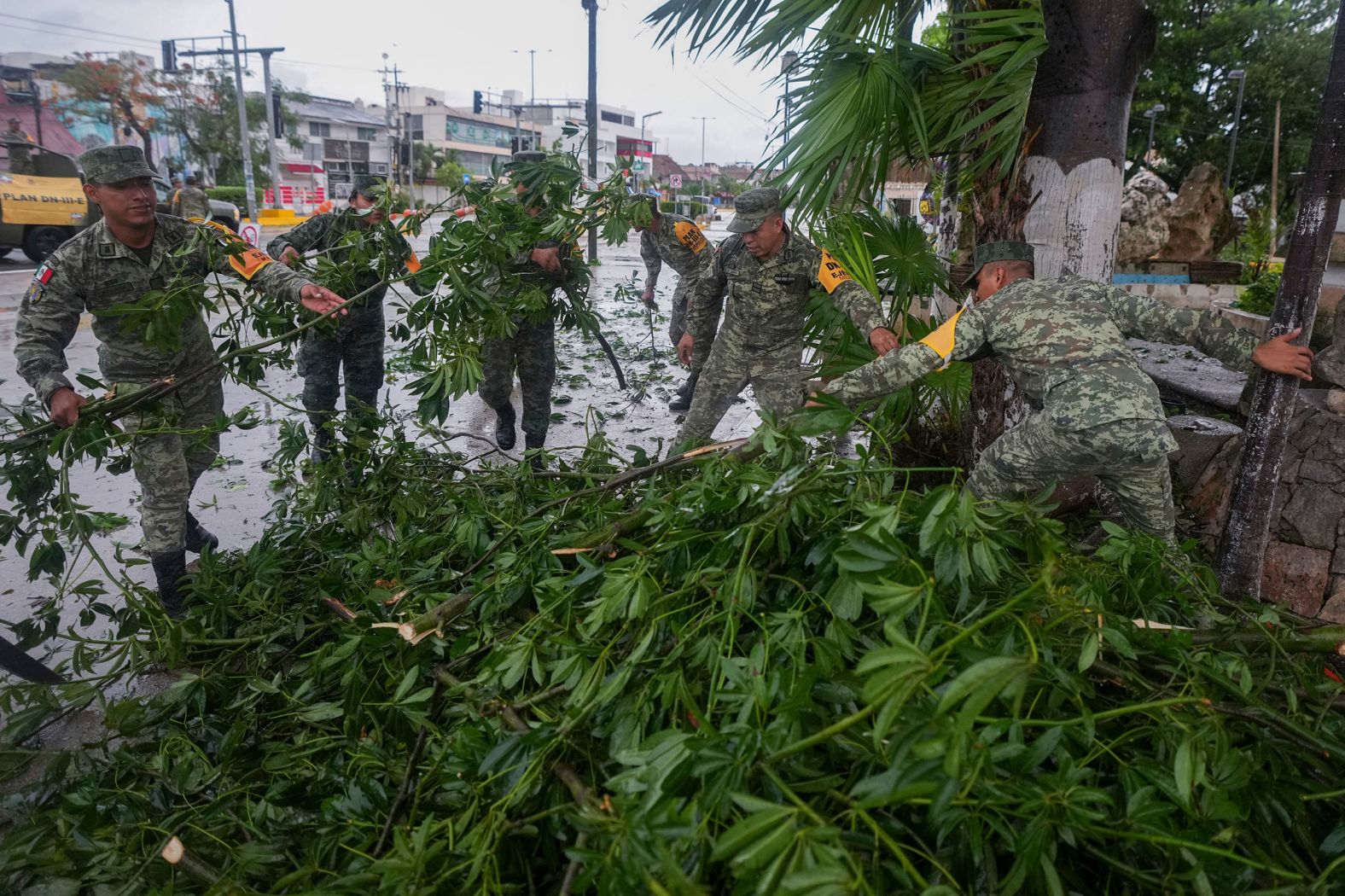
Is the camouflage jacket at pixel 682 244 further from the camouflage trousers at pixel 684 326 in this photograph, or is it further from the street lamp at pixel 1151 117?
the street lamp at pixel 1151 117

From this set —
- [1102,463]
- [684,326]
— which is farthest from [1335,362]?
[684,326]

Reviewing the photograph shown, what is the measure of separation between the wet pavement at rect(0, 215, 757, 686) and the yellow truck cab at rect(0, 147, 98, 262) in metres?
3.18

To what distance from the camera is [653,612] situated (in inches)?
70.5

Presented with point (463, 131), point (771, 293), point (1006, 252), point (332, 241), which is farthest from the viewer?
point (463, 131)

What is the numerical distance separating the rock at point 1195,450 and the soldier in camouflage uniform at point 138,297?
3.74 m

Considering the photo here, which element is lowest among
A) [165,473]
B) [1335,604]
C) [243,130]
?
[1335,604]

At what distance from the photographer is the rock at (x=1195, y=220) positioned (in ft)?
34.4

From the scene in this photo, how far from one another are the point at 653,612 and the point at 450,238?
2.13m

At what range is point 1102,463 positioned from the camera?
2826 millimetres

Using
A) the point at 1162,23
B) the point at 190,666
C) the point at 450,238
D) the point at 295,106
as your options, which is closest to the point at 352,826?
the point at 190,666

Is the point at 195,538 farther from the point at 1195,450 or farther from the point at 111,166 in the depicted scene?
the point at 1195,450

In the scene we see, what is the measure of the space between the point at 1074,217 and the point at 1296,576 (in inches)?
67.6

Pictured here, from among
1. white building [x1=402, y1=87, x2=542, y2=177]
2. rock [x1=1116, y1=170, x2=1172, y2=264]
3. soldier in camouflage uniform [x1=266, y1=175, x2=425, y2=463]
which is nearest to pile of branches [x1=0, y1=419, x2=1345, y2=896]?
soldier in camouflage uniform [x1=266, y1=175, x2=425, y2=463]

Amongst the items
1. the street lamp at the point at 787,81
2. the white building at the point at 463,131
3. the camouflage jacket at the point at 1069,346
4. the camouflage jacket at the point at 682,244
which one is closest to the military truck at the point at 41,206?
the camouflage jacket at the point at 682,244
